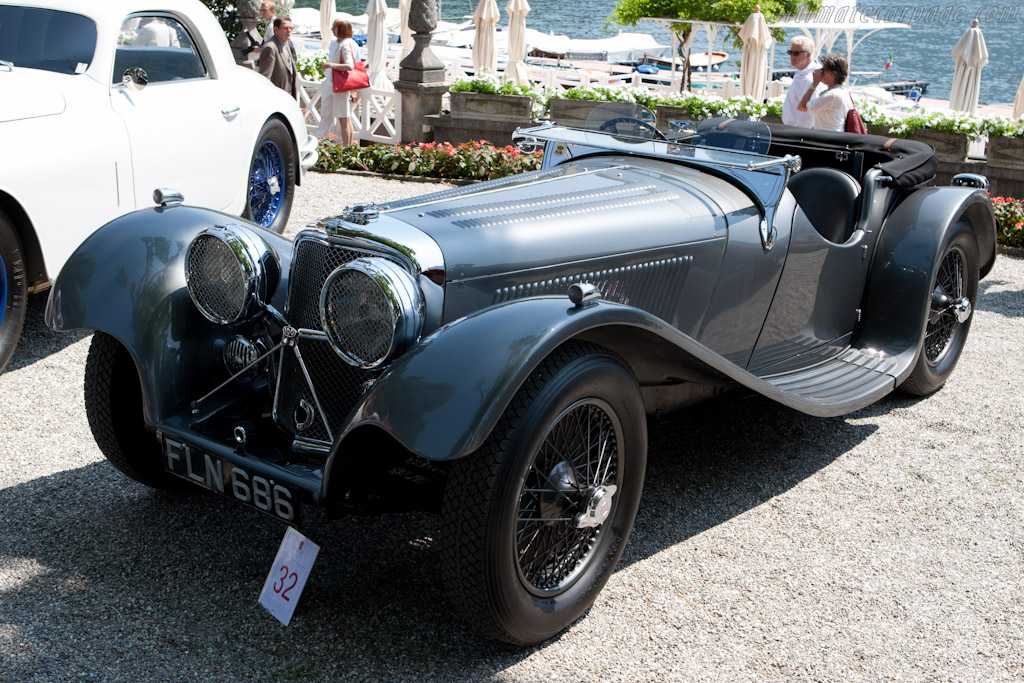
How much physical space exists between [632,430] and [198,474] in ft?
4.32

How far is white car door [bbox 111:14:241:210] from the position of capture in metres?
5.34

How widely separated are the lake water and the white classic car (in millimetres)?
32954

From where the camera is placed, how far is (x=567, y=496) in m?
2.78

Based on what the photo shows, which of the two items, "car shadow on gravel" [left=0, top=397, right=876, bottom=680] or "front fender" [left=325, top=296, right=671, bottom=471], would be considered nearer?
"front fender" [left=325, top=296, right=671, bottom=471]

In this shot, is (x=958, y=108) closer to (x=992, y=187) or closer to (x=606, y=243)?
(x=992, y=187)

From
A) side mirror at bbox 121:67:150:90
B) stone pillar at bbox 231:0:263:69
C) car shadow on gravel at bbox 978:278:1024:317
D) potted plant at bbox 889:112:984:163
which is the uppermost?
stone pillar at bbox 231:0:263:69

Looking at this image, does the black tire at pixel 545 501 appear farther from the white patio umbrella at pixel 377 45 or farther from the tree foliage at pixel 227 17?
the tree foliage at pixel 227 17

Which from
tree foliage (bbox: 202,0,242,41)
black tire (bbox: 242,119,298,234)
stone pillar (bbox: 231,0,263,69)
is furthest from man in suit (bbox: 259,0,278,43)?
black tire (bbox: 242,119,298,234)

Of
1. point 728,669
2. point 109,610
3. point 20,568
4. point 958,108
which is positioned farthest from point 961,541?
point 958,108

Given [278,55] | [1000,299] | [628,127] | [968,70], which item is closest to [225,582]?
[628,127]

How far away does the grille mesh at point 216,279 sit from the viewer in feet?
10.2

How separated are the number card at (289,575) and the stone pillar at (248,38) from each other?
34.0 ft

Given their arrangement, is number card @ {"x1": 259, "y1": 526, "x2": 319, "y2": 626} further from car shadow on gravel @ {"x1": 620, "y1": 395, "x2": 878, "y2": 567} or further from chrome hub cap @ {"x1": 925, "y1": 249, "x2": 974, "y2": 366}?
chrome hub cap @ {"x1": 925, "y1": 249, "x2": 974, "y2": 366}

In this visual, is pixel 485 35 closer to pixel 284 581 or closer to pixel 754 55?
pixel 754 55
